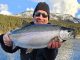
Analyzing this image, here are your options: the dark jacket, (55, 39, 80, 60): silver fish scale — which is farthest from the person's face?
(55, 39, 80, 60): silver fish scale

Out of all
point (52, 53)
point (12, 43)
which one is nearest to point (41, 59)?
point (52, 53)

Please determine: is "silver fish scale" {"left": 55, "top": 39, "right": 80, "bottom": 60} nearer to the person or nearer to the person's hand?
the person

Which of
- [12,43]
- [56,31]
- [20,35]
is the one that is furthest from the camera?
[12,43]

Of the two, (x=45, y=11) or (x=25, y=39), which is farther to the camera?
(x=45, y=11)

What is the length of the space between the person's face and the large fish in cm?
47

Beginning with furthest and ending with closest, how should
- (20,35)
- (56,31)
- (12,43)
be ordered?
1. (12,43)
2. (20,35)
3. (56,31)

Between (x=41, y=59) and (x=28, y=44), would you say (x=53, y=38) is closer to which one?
(x=28, y=44)

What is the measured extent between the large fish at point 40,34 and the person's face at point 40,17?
18.4 inches

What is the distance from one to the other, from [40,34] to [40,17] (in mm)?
637

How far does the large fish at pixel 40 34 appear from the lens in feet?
13.7

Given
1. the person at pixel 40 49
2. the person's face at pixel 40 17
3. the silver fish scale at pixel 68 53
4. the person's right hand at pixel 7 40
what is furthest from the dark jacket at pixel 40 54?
the silver fish scale at pixel 68 53

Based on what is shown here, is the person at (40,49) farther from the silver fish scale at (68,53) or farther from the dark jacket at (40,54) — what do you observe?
the silver fish scale at (68,53)

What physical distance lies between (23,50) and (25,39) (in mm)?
667

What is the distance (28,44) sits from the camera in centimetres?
436
